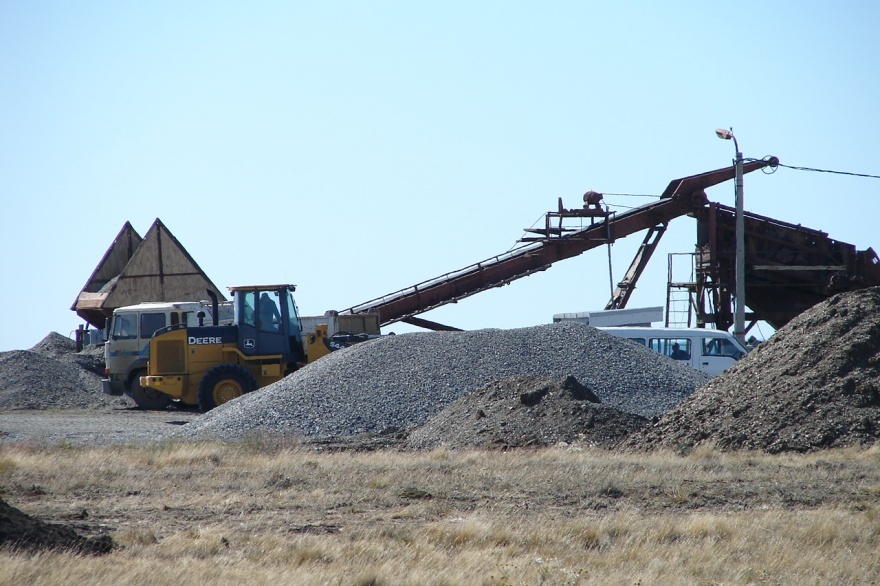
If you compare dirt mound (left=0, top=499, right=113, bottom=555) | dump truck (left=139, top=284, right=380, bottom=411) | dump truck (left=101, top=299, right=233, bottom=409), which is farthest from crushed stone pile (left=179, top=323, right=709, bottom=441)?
dirt mound (left=0, top=499, right=113, bottom=555)

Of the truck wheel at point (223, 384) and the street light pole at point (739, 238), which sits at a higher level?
the street light pole at point (739, 238)

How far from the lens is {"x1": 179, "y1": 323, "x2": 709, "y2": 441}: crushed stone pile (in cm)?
1798

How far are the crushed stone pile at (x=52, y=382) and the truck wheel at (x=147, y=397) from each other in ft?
6.47

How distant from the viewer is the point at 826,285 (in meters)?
29.8

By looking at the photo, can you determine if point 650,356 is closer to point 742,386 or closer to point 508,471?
point 742,386

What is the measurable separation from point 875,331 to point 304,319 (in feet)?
57.6

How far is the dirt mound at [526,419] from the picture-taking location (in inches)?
616

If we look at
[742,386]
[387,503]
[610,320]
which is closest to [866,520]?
[387,503]

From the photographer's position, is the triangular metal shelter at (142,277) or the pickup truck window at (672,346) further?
the triangular metal shelter at (142,277)

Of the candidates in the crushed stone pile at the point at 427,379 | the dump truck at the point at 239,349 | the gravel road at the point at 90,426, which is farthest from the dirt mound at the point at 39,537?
the dump truck at the point at 239,349

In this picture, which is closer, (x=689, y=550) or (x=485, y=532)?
(x=689, y=550)

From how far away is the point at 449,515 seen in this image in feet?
32.1

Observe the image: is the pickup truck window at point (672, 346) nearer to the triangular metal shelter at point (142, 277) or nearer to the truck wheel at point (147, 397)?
the truck wheel at point (147, 397)

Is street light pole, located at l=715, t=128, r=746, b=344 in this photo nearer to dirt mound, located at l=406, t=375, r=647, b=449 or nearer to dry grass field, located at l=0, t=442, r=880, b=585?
dirt mound, located at l=406, t=375, r=647, b=449
